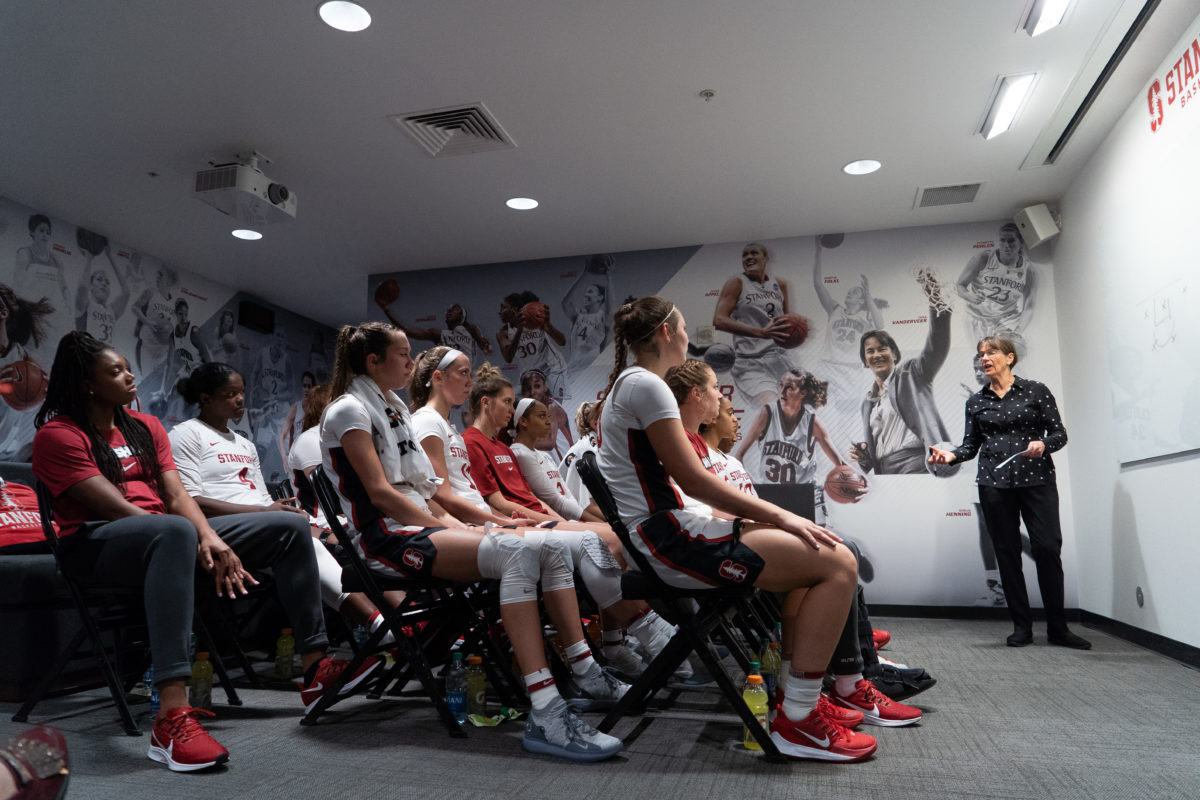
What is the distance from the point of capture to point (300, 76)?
3.75m

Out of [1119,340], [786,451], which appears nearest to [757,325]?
[786,451]

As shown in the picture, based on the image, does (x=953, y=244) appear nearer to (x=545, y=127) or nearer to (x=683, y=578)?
(x=545, y=127)

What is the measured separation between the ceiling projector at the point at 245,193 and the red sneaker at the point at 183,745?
10.7ft

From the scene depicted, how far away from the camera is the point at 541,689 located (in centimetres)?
208

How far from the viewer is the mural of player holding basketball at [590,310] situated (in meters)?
6.25

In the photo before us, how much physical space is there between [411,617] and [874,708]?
1.44 m

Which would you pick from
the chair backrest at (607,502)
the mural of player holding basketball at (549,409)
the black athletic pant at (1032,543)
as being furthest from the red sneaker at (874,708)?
the mural of player holding basketball at (549,409)

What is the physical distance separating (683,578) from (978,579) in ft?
13.4

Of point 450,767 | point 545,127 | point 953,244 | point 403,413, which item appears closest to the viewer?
point 450,767

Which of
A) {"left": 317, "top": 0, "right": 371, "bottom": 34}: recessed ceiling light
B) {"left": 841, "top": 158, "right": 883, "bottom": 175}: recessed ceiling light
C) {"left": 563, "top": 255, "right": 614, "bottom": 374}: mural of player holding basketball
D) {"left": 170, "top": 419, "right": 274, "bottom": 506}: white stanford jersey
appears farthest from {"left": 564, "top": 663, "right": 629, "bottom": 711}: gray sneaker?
{"left": 563, "top": 255, "right": 614, "bottom": 374}: mural of player holding basketball

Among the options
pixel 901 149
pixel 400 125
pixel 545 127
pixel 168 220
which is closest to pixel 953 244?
pixel 901 149

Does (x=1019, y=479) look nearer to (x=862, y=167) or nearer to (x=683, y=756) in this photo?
(x=862, y=167)

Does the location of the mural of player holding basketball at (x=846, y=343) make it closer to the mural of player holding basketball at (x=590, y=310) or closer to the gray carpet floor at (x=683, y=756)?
the mural of player holding basketball at (x=590, y=310)

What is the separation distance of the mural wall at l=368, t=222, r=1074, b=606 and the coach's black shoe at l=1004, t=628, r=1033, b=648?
46.5 inches
